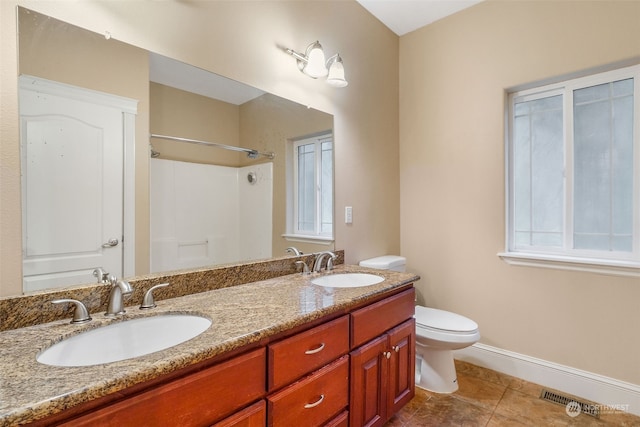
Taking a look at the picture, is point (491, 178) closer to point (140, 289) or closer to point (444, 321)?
point (444, 321)

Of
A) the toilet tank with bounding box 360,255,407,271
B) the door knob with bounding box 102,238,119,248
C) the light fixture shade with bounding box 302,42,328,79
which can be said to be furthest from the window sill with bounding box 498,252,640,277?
the door knob with bounding box 102,238,119,248

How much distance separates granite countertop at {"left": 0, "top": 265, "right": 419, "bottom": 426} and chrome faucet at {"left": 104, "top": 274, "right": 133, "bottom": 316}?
37 millimetres

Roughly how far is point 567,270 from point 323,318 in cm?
175

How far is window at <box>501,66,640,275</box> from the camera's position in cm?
184

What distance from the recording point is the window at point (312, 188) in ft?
6.25

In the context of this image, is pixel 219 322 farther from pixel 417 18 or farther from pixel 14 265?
pixel 417 18

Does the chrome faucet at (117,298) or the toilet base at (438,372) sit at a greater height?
the chrome faucet at (117,298)

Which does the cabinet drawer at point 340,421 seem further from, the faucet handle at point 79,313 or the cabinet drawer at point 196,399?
the faucet handle at point 79,313

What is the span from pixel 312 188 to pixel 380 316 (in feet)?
2.98

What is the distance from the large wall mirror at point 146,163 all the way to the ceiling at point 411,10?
1176mm

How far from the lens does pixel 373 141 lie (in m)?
2.43

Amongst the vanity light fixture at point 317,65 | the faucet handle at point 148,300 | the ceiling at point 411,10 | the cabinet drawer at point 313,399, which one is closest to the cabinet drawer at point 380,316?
the cabinet drawer at point 313,399

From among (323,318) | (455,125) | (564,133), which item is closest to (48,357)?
(323,318)

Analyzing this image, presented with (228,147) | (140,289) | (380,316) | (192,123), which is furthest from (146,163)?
(380,316)
